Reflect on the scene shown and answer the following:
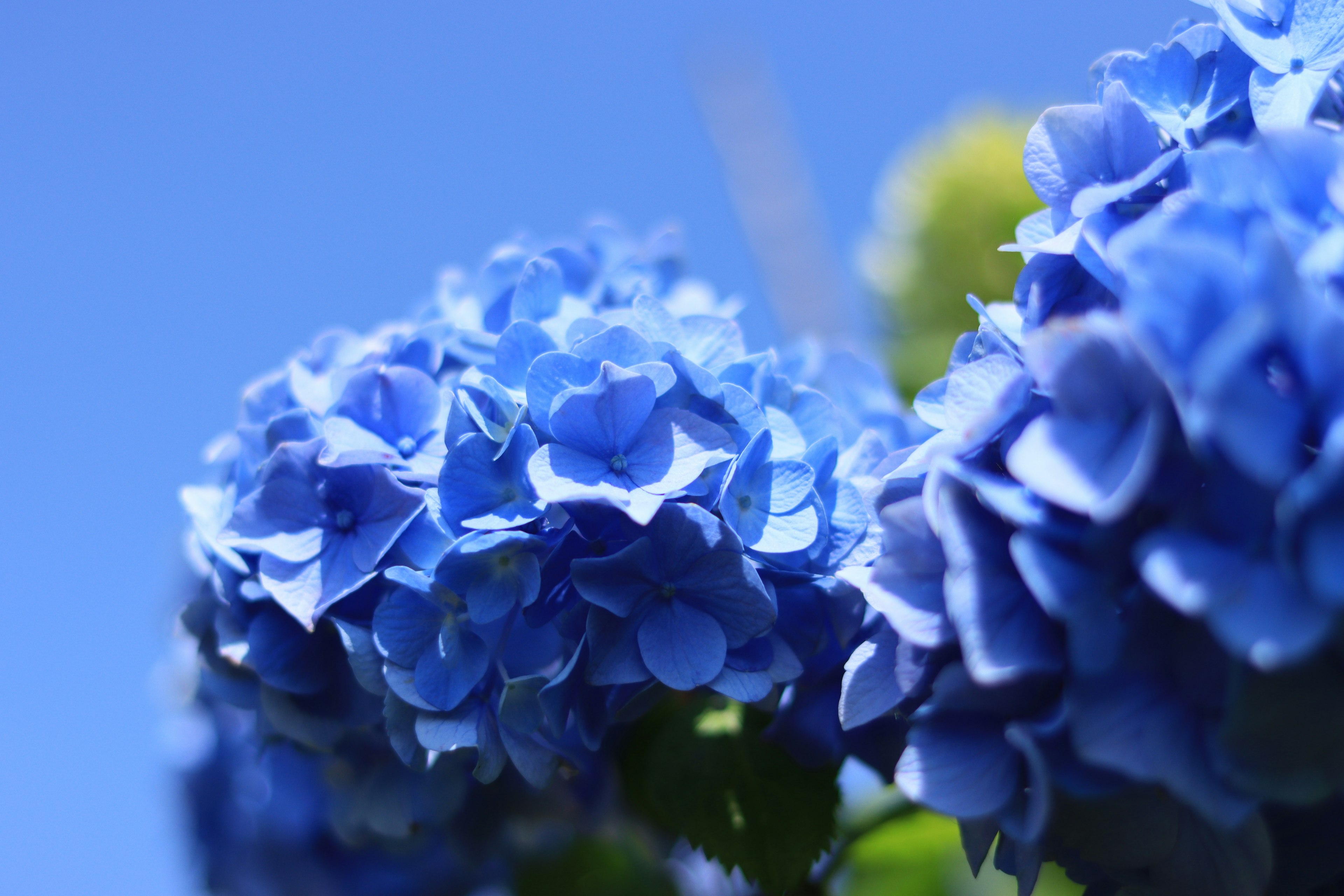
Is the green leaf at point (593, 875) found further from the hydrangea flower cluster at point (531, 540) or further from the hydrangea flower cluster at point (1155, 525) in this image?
the hydrangea flower cluster at point (1155, 525)

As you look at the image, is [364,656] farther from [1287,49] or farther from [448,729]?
[1287,49]

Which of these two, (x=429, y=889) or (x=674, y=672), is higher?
(x=674, y=672)

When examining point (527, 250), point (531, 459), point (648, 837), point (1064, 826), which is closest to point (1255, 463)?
point (1064, 826)

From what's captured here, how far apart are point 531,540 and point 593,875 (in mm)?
505

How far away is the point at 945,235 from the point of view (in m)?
1.09

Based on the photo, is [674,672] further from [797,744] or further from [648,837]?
[648,837]

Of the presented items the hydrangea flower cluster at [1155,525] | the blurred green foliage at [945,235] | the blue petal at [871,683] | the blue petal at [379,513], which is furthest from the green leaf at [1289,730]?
the blurred green foliage at [945,235]

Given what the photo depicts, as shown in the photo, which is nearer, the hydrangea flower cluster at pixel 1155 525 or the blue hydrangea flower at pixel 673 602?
the hydrangea flower cluster at pixel 1155 525

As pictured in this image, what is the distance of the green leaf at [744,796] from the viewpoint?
546mm

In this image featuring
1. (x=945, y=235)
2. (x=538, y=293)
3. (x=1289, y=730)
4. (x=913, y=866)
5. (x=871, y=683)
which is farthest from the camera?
(x=945, y=235)

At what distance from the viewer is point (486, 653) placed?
0.48 m

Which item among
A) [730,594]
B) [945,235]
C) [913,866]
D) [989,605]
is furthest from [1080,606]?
[945,235]

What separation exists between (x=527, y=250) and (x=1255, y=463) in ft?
1.49

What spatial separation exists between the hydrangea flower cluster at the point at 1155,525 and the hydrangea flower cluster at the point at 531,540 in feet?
0.19
